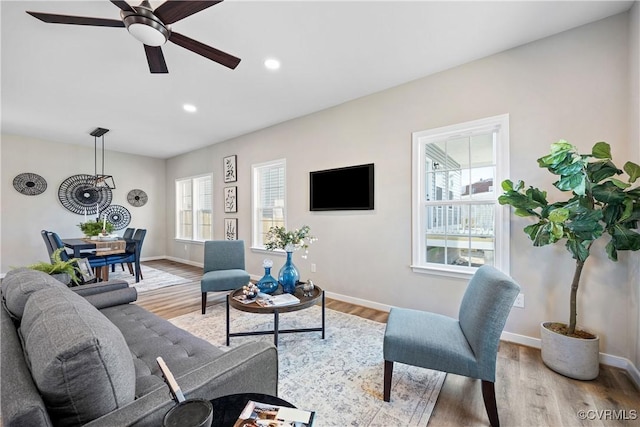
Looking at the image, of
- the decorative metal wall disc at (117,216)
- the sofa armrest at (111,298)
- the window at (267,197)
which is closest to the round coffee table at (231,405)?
the sofa armrest at (111,298)

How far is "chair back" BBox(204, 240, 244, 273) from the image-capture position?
354 centimetres

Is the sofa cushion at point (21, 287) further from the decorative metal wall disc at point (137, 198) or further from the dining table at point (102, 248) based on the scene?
the decorative metal wall disc at point (137, 198)

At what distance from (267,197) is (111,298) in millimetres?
2947

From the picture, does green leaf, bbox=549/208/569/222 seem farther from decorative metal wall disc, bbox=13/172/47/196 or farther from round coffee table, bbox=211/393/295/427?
decorative metal wall disc, bbox=13/172/47/196

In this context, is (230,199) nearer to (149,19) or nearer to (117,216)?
(117,216)

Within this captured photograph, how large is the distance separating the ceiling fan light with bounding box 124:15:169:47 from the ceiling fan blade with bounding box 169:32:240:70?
8 cm

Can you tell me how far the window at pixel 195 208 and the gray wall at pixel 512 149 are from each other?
2540mm

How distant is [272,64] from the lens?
2801 millimetres

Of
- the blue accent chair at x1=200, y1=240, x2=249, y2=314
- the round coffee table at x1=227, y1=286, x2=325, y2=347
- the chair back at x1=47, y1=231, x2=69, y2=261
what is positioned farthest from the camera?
the chair back at x1=47, y1=231, x2=69, y2=261

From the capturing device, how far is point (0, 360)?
0.92 meters

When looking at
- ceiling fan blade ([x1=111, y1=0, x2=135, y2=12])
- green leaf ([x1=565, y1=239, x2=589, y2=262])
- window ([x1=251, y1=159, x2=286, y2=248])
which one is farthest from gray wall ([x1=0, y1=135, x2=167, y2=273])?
green leaf ([x1=565, y1=239, x2=589, y2=262])

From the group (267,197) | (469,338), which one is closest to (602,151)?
(469,338)

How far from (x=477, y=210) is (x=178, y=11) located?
119 inches

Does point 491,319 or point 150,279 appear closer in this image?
point 491,319
